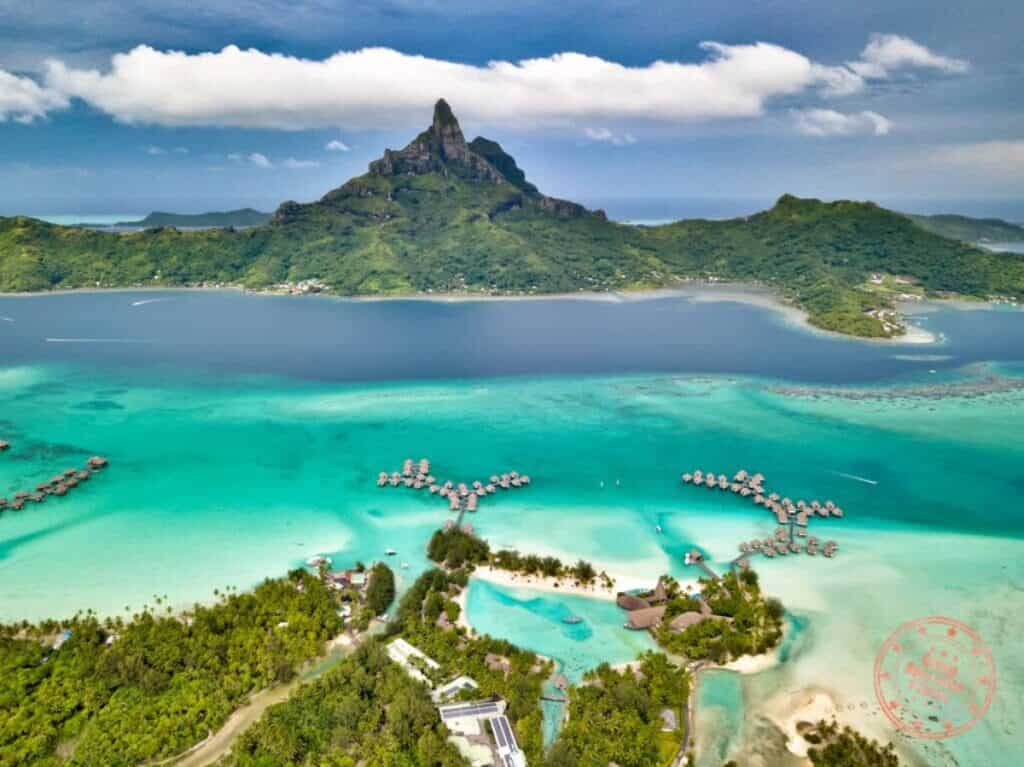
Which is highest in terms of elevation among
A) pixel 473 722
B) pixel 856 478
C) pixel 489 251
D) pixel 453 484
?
pixel 489 251

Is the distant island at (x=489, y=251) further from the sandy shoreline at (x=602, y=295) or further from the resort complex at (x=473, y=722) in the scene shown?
the resort complex at (x=473, y=722)

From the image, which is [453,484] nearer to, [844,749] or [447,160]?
[844,749]

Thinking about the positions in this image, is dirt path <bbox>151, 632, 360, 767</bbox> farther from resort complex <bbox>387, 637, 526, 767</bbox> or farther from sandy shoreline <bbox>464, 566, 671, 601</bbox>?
sandy shoreline <bbox>464, 566, 671, 601</bbox>

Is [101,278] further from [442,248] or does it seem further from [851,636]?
[851,636]

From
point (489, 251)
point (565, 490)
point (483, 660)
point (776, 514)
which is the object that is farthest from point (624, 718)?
point (489, 251)

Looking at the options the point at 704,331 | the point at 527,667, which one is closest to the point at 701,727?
the point at 527,667
